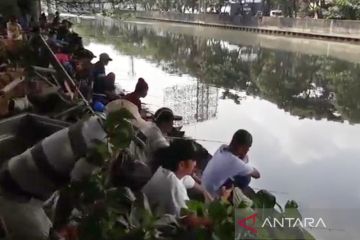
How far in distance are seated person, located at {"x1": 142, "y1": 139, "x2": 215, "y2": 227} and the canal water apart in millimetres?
2297

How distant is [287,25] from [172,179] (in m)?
29.3

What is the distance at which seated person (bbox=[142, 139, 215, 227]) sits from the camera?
2.09m

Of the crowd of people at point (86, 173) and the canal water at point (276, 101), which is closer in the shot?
the crowd of people at point (86, 173)

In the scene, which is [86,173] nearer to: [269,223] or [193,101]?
[269,223]

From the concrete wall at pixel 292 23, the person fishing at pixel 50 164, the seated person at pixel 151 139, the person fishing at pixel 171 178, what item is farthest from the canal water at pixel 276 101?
the person fishing at pixel 50 164

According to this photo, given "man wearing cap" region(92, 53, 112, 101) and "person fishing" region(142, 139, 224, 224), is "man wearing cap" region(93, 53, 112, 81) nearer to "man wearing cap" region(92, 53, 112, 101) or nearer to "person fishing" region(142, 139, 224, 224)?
"man wearing cap" region(92, 53, 112, 101)

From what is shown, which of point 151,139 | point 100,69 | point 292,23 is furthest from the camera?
point 292,23

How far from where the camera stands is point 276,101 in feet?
41.3

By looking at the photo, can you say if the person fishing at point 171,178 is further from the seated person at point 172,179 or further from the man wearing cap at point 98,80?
the man wearing cap at point 98,80

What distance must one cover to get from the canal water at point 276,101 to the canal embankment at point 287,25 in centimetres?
93

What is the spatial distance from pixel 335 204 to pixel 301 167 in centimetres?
140

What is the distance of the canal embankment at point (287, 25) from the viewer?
25203 mm

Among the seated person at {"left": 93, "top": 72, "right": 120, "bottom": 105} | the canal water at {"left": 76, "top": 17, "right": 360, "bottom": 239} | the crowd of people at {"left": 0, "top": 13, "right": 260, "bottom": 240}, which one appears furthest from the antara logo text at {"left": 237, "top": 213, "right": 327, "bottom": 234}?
the seated person at {"left": 93, "top": 72, "right": 120, "bottom": 105}

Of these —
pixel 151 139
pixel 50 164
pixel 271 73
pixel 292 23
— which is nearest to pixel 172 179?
pixel 50 164
